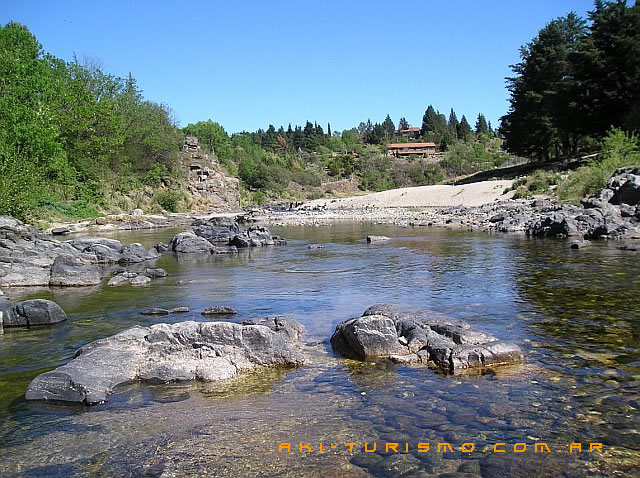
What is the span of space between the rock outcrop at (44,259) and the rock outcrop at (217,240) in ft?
12.2

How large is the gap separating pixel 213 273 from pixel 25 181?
14.1 m

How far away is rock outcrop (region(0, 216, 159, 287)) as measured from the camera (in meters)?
16.5

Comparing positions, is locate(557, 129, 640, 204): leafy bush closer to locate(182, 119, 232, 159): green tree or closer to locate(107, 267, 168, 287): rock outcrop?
locate(107, 267, 168, 287): rock outcrop

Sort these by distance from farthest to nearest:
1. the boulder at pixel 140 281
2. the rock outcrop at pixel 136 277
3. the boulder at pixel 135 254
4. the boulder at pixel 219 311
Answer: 1. the boulder at pixel 135 254
2. the rock outcrop at pixel 136 277
3. the boulder at pixel 140 281
4. the boulder at pixel 219 311

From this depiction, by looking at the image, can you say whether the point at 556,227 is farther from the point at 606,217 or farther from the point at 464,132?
the point at 464,132

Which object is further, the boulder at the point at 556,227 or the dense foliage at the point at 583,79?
the dense foliage at the point at 583,79

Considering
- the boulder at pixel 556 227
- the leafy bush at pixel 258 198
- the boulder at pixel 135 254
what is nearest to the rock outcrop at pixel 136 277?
the boulder at pixel 135 254

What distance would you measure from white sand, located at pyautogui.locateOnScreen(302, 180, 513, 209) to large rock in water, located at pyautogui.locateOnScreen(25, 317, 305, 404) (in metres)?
46.3

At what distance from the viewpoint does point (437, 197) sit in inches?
2377

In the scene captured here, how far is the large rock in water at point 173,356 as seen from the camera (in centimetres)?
734

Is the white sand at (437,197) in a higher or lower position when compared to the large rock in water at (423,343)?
higher

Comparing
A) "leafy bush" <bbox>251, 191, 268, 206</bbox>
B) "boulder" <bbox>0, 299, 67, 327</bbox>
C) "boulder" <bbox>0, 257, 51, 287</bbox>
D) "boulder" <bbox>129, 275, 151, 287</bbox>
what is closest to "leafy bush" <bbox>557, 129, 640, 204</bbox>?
"boulder" <bbox>129, 275, 151, 287</bbox>

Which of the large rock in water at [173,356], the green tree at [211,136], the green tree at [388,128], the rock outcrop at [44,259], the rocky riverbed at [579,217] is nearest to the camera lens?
the large rock in water at [173,356]

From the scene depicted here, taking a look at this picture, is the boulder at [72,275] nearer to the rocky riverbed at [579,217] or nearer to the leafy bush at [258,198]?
the rocky riverbed at [579,217]
